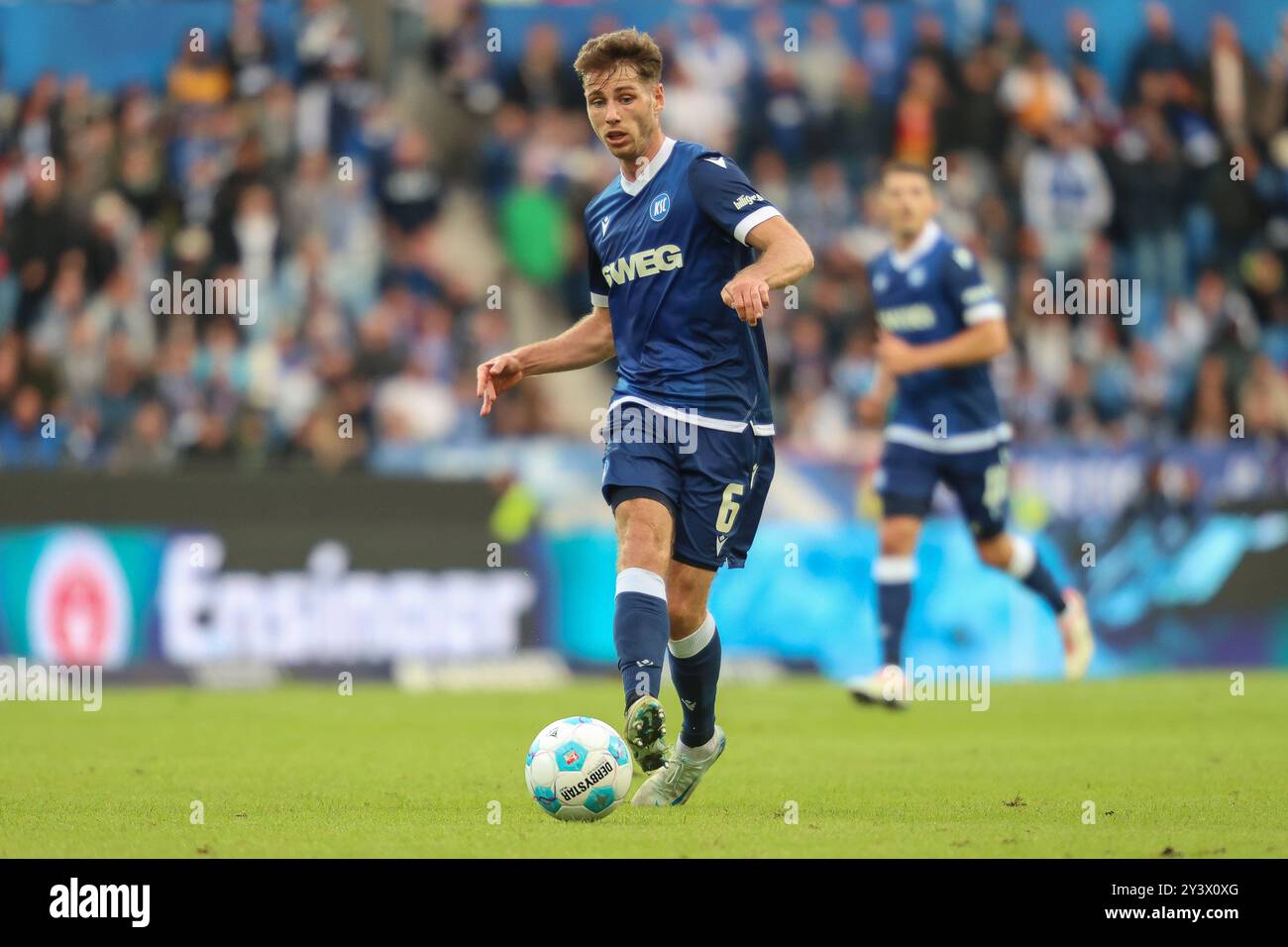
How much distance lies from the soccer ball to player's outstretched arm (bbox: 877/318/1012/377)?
5849 mm

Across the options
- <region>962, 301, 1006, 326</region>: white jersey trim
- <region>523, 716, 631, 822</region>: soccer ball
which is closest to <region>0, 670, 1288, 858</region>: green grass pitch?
<region>523, 716, 631, 822</region>: soccer ball

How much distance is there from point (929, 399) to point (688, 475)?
552 centimetres

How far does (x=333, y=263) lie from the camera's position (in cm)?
1805

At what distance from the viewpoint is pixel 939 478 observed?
12641 millimetres

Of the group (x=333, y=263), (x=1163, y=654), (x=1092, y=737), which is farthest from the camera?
(x=333, y=263)

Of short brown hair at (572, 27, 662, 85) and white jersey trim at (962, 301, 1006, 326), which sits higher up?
short brown hair at (572, 27, 662, 85)

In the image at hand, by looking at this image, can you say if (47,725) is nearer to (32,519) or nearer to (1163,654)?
(32,519)

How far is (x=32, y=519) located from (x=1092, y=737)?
8.17 m

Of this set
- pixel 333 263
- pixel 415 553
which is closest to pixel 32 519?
pixel 415 553

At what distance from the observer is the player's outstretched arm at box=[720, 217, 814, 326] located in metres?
6.70

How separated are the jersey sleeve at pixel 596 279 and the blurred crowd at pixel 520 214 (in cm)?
788

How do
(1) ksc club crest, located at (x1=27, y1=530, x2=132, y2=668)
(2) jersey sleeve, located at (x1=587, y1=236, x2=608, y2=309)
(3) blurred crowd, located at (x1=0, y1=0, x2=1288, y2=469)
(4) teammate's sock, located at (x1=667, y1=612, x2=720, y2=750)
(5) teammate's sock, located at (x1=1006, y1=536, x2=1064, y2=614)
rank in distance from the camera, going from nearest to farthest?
1. (4) teammate's sock, located at (x1=667, y1=612, x2=720, y2=750)
2. (2) jersey sleeve, located at (x1=587, y1=236, x2=608, y2=309)
3. (5) teammate's sock, located at (x1=1006, y1=536, x2=1064, y2=614)
4. (1) ksc club crest, located at (x1=27, y1=530, x2=132, y2=668)
5. (3) blurred crowd, located at (x1=0, y1=0, x2=1288, y2=469)

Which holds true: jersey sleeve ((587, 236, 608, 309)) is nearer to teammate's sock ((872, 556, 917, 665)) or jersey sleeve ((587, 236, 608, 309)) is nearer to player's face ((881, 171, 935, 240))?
teammate's sock ((872, 556, 917, 665))

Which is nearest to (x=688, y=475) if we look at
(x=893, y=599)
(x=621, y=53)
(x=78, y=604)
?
(x=621, y=53)
